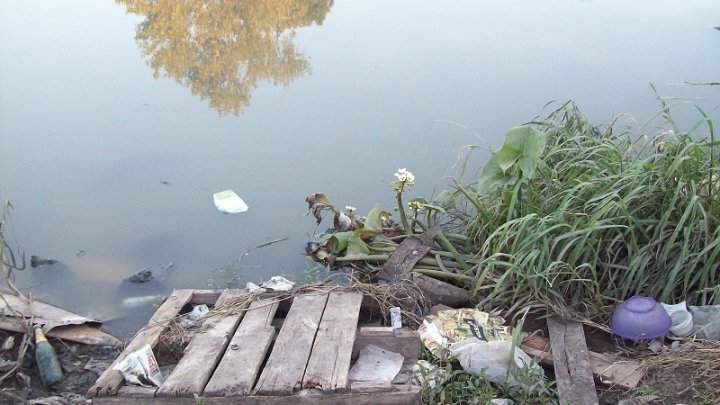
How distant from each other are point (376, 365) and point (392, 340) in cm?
11

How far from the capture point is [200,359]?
254 cm

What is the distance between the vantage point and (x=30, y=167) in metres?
4.39

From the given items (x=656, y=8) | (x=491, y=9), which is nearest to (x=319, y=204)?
(x=491, y=9)

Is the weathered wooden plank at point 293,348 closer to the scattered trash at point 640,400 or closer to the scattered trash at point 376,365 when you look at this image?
the scattered trash at point 376,365

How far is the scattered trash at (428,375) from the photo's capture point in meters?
2.46

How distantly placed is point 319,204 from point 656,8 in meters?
4.77

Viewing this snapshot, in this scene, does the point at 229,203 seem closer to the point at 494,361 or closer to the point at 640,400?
the point at 494,361

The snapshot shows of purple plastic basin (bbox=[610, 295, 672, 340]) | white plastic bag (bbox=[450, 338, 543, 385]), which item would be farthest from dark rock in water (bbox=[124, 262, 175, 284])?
purple plastic basin (bbox=[610, 295, 672, 340])

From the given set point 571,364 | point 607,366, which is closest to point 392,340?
point 571,364

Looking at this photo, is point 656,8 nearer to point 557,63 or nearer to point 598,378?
point 557,63

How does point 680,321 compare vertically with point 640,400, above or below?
above

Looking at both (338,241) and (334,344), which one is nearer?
(334,344)

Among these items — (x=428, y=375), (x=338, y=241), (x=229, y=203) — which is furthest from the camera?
(x=229, y=203)

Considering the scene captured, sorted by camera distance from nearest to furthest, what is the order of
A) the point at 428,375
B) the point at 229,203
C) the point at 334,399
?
the point at 334,399 → the point at 428,375 → the point at 229,203
